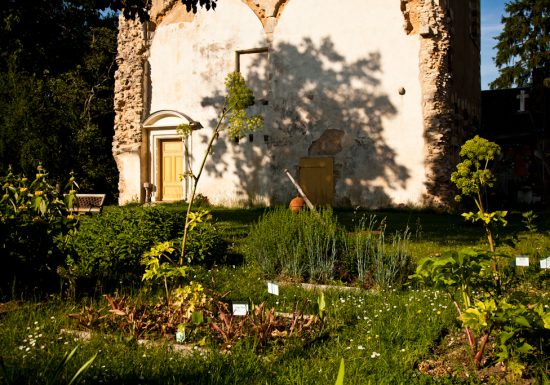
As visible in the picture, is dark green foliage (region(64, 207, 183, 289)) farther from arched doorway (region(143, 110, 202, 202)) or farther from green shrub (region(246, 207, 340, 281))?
arched doorway (region(143, 110, 202, 202))

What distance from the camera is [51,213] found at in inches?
191

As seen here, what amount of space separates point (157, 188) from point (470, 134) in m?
10.3

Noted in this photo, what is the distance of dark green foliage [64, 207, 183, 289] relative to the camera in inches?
215

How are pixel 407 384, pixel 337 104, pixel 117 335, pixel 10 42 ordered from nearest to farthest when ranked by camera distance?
pixel 407 384 → pixel 117 335 → pixel 337 104 → pixel 10 42

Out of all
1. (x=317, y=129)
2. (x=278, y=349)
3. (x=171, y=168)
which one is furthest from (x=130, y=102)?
(x=278, y=349)

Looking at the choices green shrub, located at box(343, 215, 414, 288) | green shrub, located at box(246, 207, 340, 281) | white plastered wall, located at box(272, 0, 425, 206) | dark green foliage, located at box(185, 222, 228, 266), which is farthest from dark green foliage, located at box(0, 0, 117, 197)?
green shrub, located at box(343, 215, 414, 288)

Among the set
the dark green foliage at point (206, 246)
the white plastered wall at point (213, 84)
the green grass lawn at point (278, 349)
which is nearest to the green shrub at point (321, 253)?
the dark green foliage at point (206, 246)

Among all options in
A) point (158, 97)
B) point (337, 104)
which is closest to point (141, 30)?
point (158, 97)

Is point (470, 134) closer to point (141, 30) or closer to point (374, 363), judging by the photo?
point (141, 30)

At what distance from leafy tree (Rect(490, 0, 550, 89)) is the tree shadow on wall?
1312 centimetres

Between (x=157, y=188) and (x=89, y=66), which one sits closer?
(x=157, y=188)

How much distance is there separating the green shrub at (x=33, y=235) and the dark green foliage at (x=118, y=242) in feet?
0.96

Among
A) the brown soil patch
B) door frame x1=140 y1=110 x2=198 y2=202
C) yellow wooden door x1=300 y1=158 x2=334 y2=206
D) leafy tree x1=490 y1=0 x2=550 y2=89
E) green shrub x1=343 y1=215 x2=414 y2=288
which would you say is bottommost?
the brown soil patch

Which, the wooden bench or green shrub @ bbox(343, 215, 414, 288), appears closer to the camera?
green shrub @ bbox(343, 215, 414, 288)
